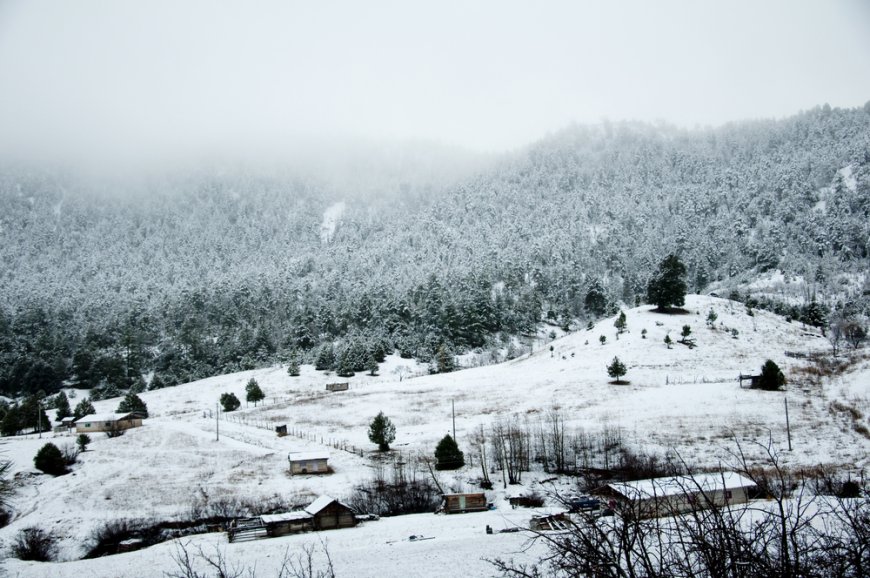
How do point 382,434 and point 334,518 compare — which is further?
point 382,434

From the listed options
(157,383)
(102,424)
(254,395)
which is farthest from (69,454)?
(157,383)

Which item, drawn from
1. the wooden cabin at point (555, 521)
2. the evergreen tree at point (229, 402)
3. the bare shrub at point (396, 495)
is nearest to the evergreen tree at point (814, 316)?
the bare shrub at point (396, 495)

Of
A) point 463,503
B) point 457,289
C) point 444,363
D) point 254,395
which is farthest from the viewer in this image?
point 457,289

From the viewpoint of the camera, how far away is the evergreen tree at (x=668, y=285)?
90000 millimetres

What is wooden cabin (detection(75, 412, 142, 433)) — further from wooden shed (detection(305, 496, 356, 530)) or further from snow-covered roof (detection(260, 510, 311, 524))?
wooden shed (detection(305, 496, 356, 530))

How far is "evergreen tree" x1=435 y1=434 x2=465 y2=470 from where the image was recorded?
155 feet

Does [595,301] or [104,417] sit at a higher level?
[595,301]

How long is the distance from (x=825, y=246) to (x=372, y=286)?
4531 inches

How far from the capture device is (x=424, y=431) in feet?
191

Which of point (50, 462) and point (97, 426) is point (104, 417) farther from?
point (50, 462)

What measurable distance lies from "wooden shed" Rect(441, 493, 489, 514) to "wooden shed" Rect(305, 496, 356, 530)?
21.0 feet

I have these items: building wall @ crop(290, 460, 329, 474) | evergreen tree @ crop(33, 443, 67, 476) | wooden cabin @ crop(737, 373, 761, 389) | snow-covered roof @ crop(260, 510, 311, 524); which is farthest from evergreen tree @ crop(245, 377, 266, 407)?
wooden cabin @ crop(737, 373, 761, 389)

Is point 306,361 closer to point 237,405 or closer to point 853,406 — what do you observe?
point 237,405

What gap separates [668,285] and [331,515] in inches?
2745
